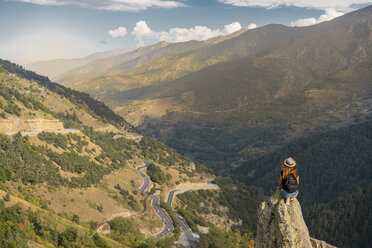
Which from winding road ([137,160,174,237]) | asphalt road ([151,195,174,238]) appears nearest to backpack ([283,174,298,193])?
asphalt road ([151,195,174,238])

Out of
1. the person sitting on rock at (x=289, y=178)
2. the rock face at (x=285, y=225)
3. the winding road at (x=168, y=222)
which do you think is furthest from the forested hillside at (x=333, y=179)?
the person sitting on rock at (x=289, y=178)

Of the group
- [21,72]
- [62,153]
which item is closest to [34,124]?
[62,153]

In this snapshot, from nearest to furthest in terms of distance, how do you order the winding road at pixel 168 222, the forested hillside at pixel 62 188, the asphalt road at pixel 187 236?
the forested hillside at pixel 62 188 < the asphalt road at pixel 187 236 < the winding road at pixel 168 222

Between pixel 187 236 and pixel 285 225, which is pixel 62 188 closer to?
pixel 187 236

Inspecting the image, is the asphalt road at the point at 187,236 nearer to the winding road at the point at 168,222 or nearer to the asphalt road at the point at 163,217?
the winding road at the point at 168,222

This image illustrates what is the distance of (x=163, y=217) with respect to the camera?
250 ft

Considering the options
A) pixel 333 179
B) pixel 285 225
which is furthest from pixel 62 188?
pixel 333 179

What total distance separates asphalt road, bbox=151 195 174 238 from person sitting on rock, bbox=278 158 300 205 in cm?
5467

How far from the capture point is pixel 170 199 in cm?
9388

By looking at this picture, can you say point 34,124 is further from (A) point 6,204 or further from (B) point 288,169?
(B) point 288,169

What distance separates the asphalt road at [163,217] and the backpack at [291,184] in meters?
54.8

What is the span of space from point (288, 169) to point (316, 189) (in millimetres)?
152981

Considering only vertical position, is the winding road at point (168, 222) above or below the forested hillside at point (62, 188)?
A: below

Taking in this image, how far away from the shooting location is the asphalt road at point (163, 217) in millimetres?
69269
